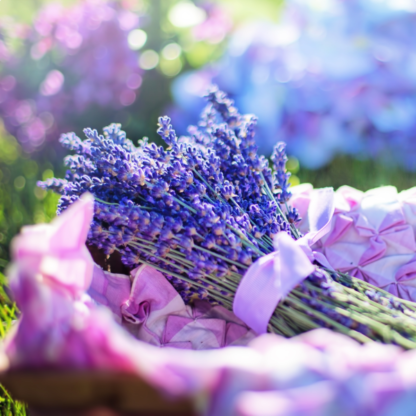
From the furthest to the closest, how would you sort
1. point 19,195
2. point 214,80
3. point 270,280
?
1. point 214,80
2. point 19,195
3. point 270,280

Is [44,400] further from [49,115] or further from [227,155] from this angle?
[49,115]

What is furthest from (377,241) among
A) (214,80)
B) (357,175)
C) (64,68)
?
(64,68)

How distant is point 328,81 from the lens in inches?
72.1

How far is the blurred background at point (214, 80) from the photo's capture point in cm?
178

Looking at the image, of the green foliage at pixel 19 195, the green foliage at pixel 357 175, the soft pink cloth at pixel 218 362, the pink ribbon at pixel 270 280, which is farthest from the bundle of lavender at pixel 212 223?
the green foliage at pixel 357 175

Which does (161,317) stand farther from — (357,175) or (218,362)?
(357,175)

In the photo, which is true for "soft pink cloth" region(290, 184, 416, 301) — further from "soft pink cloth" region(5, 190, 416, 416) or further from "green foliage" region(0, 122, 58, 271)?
"green foliage" region(0, 122, 58, 271)

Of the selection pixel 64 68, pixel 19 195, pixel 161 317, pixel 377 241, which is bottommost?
pixel 19 195

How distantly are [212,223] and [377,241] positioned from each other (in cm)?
37

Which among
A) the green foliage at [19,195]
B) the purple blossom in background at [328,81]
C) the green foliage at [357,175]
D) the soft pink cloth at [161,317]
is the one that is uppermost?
the purple blossom in background at [328,81]

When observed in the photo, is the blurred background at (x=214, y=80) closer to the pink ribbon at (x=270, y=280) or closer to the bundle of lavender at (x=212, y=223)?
the bundle of lavender at (x=212, y=223)

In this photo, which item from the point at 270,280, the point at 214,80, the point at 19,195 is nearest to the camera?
the point at 270,280

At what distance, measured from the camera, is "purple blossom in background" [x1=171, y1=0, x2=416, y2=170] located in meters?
1.78

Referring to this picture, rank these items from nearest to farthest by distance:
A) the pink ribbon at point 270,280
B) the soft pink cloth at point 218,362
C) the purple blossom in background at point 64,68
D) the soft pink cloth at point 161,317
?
the soft pink cloth at point 218,362
the pink ribbon at point 270,280
the soft pink cloth at point 161,317
the purple blossom in background at point 64,68
